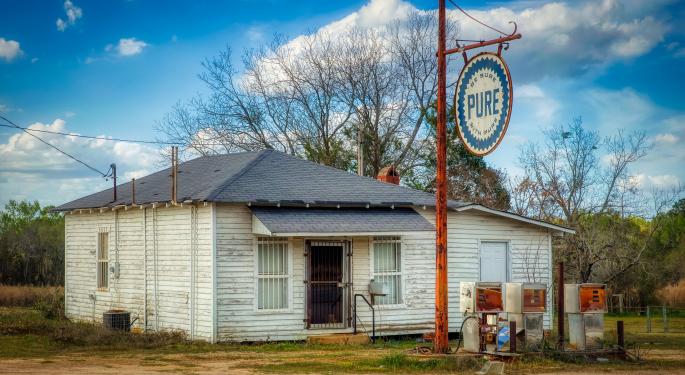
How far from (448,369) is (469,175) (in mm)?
25091

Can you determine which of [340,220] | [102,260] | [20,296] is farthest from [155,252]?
[20,296]

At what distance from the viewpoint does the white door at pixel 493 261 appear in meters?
22.6

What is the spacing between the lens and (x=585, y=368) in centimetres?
1581

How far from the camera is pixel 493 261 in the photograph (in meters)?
22.7

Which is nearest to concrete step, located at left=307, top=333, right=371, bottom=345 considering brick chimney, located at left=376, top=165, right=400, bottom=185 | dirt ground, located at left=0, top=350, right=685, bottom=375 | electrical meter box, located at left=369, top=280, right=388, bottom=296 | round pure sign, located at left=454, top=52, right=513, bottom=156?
electrical meter box, located at left=369, top=280, right=388, bottom=296

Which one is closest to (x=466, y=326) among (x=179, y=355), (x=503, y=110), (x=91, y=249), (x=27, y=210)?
(x=503, y=110)

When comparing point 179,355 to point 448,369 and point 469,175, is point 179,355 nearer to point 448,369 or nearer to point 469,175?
point 448,369

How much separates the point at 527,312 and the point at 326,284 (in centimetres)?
567

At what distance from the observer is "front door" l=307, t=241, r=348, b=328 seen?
20453 millimetres

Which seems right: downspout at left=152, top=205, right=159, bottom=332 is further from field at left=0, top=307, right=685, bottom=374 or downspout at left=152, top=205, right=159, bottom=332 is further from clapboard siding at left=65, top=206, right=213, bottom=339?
field at left=0, top=307, right=685, bottom=374

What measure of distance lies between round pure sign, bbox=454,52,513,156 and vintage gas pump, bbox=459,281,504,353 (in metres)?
2.61

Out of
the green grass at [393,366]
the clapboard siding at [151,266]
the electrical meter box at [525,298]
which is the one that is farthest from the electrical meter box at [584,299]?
the clapboard siding at [151,266]

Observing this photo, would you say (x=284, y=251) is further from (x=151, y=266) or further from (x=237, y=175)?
(x=151, y=266)

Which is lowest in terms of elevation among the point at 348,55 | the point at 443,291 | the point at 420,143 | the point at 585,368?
the point at 585,368
